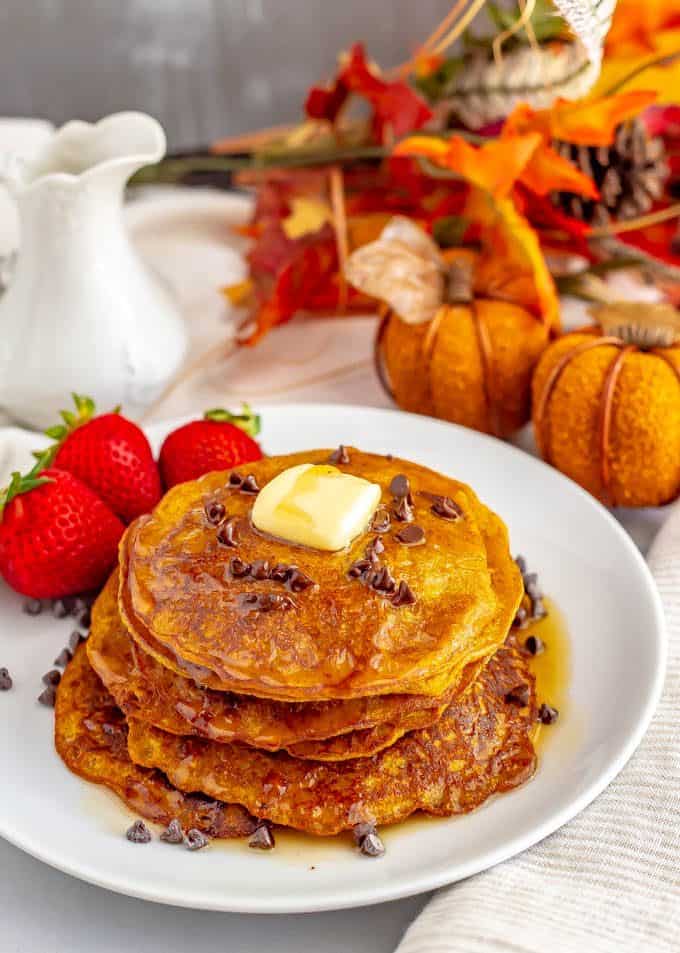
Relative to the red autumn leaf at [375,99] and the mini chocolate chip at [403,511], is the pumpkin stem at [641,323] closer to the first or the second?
the mini chocolate chip at [403,511]

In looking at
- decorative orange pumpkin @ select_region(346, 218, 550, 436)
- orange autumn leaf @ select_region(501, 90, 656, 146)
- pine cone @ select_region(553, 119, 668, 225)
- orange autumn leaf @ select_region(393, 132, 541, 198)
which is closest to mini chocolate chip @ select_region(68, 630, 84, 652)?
decorative orange pumpkin @ select_region(346, 218, 550, 436)

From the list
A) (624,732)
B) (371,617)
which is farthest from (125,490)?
(624,732)

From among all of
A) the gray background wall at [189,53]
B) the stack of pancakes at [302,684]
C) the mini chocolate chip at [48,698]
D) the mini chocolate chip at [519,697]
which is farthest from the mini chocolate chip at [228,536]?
the gray background wall at [189,53]

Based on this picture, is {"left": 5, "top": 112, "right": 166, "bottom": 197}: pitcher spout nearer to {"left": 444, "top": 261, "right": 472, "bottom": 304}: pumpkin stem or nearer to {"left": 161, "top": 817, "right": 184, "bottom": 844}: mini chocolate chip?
{"left": 444, "top": 261, "right": 472, "bottom": 304}: pumpkin stem

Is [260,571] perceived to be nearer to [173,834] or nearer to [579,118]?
[173,834]

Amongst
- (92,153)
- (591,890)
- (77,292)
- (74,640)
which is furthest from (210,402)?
→ (591,890)

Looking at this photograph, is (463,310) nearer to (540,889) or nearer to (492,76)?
(492,76)
